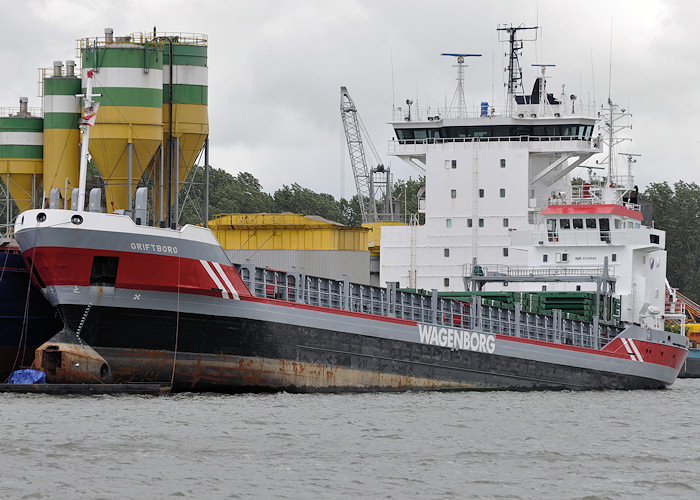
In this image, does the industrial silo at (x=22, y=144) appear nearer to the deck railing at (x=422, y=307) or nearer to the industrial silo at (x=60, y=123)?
the industrial silo at (x=60, y=123)

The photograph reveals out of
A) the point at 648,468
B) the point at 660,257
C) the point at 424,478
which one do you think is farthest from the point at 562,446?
the point at 660,257

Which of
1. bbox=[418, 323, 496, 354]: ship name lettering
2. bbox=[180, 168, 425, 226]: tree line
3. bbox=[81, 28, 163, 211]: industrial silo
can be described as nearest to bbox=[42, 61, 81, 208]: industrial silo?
bbox=[81, 28, 163, 211]: industrial silo

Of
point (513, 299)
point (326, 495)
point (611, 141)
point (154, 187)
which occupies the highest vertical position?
point (611, 141)

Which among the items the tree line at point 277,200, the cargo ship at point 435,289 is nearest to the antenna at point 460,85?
the cargo ship at point 435,289

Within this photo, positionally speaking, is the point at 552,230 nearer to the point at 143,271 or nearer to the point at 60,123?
the point at 60,123

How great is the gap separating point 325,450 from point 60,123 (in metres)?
15.0

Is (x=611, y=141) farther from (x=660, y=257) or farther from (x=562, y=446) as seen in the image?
(x=562, y=446)

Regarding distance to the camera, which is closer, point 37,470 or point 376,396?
point 37,470

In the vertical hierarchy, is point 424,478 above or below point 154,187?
below

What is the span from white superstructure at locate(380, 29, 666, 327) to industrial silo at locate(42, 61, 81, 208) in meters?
14.9

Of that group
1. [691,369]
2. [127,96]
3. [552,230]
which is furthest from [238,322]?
[691,369]

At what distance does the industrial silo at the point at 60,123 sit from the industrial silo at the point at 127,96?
4.79ft

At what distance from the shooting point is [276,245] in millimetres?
51438

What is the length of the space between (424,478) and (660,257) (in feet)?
92.1
